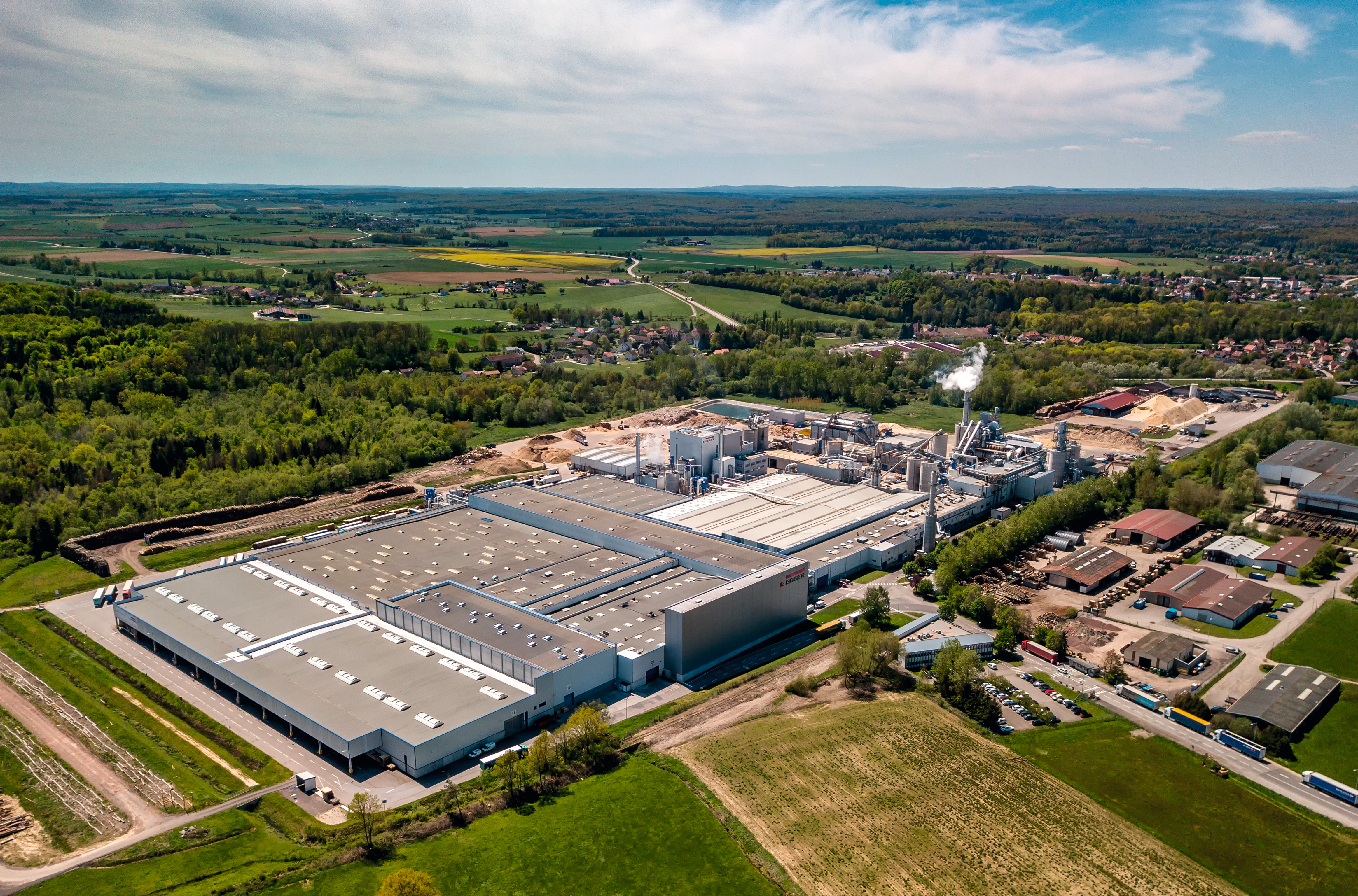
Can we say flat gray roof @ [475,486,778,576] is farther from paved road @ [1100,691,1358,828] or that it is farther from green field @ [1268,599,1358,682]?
green field @ [1268,599,1358,682]

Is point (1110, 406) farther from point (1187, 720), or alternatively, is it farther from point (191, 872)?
point (191, 872)

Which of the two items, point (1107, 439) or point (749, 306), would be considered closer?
point (1107, 439)

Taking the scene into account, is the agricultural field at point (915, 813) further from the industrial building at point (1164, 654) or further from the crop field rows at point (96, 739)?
the crop field rows at point (96, 739)

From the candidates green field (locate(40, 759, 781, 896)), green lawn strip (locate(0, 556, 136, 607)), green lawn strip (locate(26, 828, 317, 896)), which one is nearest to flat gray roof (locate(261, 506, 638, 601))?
green lawn strip (locate(0, 556, 136, 607))

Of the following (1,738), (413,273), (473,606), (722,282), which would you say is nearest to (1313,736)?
(473,606)

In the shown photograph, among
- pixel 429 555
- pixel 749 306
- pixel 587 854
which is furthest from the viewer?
pixel 749 306

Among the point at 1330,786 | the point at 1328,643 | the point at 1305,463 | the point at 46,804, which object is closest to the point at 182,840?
the point at 46,804

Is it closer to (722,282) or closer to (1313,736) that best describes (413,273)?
(722,282)
